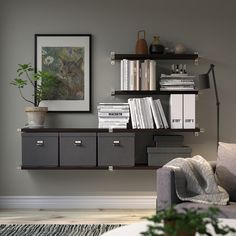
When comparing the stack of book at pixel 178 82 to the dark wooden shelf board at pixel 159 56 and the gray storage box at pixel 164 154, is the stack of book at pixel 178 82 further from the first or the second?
the gray storage box at pixel 164 154

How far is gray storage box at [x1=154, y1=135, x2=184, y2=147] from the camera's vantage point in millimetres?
4863

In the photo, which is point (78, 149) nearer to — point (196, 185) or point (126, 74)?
point (126, 74)

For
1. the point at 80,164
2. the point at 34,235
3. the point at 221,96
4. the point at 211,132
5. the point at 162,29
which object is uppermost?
the point at 162,29

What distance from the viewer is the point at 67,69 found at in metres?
5.08

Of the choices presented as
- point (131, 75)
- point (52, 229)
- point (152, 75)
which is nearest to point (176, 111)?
point (152, 75)

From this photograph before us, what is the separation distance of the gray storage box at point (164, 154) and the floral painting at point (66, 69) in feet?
3.07

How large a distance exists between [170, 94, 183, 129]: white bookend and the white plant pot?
1.24 metres

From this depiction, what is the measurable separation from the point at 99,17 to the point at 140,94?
0.91m

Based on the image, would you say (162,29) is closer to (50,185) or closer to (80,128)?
(80,128)

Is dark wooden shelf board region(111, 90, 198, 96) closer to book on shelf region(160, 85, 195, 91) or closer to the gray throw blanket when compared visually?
book on shelf region(160, 85, 195, 91)

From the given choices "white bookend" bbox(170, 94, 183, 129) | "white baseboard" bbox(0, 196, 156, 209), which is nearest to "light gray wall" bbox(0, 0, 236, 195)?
"white baseboard" bbox(0, 196, 156, 209)

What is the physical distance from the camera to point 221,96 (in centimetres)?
509

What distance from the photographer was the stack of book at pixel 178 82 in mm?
4844

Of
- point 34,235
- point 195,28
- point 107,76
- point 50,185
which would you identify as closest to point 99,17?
point 107,76
